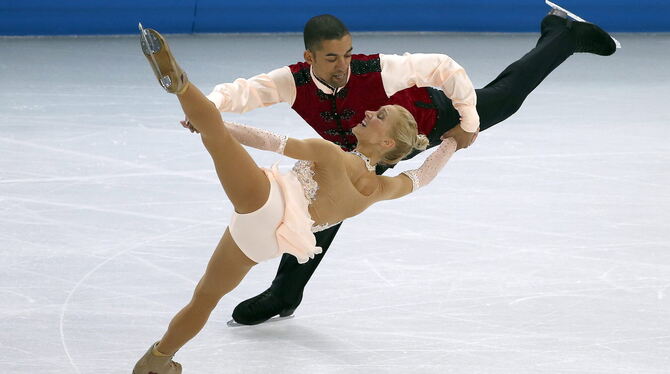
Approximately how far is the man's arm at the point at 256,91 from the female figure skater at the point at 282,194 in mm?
303

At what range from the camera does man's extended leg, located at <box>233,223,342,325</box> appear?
3662 millimetres

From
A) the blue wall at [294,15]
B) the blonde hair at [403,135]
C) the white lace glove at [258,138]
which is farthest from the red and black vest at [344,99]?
the blue wall at [294,15]

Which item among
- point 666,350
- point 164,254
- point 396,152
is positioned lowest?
point 666,350

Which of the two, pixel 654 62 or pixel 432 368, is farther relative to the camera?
pixel 654 62

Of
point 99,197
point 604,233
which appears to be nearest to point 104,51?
point 99,197

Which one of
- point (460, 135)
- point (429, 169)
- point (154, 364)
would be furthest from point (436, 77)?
point (154, 364)

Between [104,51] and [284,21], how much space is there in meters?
1.58

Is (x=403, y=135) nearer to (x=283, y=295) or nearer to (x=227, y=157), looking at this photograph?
(x=227, y=157)

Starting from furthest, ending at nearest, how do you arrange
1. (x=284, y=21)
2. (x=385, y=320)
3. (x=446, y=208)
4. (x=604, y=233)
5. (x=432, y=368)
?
(x=284, y=21)
(x=446, y=208)
(x=604, y=233)
(x=385, y=320)
(x=432, y=368)

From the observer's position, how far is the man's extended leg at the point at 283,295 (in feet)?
12.0

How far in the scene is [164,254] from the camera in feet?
13.8

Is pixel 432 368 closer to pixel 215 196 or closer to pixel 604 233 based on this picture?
pixel 604 233

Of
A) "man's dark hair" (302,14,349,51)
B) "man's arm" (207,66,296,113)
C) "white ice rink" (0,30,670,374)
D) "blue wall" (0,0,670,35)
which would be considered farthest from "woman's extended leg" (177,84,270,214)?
"blue wall" (0,0,670,35)

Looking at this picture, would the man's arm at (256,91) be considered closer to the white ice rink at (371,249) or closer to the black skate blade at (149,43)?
the black skate blade at (149,43)
